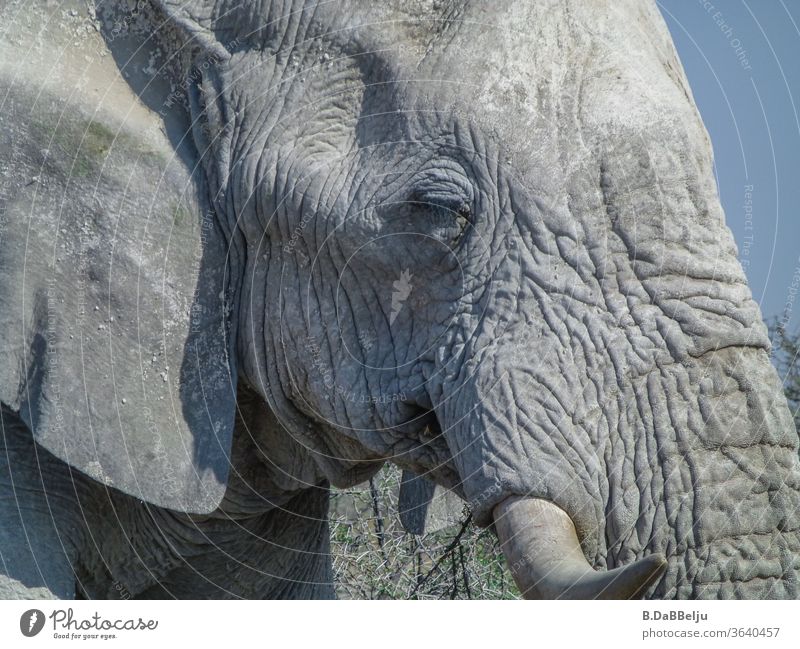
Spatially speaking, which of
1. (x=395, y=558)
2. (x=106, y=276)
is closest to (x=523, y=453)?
(x=106, y=276)

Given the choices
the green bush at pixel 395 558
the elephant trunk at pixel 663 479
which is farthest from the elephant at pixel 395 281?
the green bush at pixel 395 558

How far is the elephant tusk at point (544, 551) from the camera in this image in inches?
114

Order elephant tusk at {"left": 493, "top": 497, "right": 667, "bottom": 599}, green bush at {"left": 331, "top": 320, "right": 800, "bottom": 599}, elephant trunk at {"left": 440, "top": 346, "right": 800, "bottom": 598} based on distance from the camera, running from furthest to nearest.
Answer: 1. green bush at {"left": 331, "top": 320, "right": 800, "bottom": 599}
2. elephant trunk at {"left": 440, "top": 346, "right": 800, "bottom": 598}
3. elephant tusk at {"left": 493, "top": 497, "right": 667, "bottom": 599}

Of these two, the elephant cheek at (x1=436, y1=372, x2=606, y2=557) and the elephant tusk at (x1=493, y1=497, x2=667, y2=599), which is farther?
the elephant cheek at (x1=436, y1=372, x2=606, y2=557)

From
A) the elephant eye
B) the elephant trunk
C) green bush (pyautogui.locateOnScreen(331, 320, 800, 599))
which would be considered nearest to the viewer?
the elephant trunk

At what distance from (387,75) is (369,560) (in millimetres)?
3025

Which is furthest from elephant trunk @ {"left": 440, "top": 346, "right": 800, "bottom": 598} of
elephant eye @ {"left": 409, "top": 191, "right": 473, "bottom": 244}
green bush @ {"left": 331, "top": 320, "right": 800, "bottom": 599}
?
green bush @ {"left": 331, "top": 320, "right": 800, "bottom": 599}

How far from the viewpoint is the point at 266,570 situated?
4520 millimetres

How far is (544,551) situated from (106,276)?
126 centimetres

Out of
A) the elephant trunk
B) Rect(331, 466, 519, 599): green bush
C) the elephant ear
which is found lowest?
Rect(331, 466, 519, 599): green bush

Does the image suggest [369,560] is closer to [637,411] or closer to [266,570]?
[266,570]

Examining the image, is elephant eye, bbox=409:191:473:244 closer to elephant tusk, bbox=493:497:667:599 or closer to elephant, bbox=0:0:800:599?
elephant, bbox=0:0:800:599

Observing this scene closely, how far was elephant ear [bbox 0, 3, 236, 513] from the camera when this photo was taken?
11.5 feet
